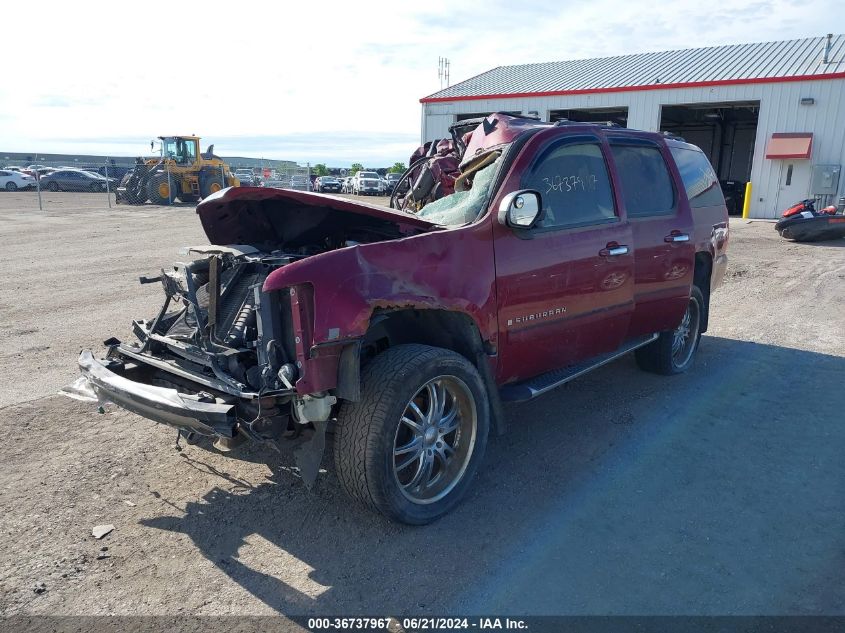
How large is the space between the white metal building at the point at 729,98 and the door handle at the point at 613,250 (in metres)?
14.5

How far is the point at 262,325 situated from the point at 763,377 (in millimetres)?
4730

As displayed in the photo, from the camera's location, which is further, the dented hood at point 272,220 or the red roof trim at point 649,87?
the red roof trim at point 649,87

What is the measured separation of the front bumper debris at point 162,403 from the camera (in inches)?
121

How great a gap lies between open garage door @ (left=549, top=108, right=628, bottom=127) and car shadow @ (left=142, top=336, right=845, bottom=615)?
24.9m

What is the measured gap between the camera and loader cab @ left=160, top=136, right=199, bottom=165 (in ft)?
89.5

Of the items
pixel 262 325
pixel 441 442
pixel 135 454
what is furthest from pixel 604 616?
pixel 135 454

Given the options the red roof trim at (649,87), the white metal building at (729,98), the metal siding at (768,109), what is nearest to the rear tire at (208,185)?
the white metal building at (729,98)

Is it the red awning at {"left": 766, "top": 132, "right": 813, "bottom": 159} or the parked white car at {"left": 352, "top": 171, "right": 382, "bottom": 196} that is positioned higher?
the red awning at {"left": 766, "top": 132, "right": 813, "bottom": 159}

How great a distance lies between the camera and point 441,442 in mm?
3668

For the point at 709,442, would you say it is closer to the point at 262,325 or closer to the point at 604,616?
the point at 604,616

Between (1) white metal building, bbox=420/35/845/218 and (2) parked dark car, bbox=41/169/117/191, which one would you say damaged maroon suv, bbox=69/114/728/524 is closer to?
(1) white metal building, bbox=420/35/845/218


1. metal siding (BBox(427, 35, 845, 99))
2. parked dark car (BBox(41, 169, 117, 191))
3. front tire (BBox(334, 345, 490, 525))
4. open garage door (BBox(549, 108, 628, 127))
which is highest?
metal siding (BBox(427, 35, 845, 99))

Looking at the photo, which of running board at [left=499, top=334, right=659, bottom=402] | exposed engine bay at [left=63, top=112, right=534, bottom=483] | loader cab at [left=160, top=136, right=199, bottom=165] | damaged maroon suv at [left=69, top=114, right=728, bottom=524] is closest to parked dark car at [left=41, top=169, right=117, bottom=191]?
loader cab at [left=160, top=136, right=199, bottom=165]

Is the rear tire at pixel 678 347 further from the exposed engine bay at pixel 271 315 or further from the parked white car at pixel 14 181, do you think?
the parked white car at pixel 14 181
